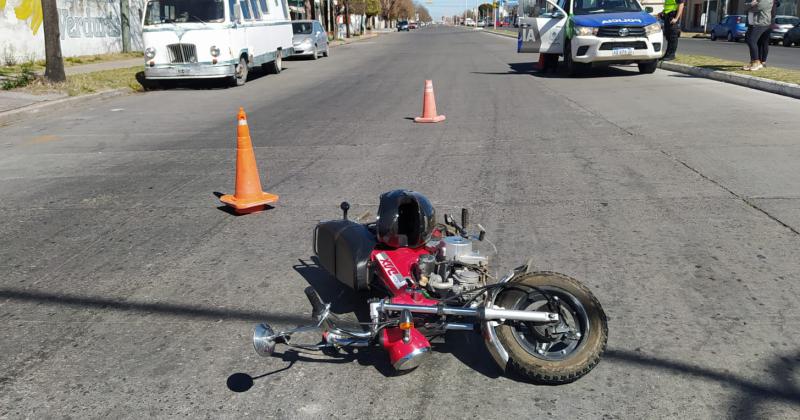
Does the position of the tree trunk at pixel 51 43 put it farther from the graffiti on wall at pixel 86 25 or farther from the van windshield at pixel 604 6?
the van windshield at pixel 604 6

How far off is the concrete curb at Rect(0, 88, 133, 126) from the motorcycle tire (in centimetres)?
1250

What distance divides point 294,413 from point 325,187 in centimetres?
436

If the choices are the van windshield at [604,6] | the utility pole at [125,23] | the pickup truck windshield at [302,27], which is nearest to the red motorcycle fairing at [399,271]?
the van windshield at [604,6]

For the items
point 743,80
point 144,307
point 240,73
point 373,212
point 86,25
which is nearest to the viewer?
point 144,307

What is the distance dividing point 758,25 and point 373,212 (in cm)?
→ 1354

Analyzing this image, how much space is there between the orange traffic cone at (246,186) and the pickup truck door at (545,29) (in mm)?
14081

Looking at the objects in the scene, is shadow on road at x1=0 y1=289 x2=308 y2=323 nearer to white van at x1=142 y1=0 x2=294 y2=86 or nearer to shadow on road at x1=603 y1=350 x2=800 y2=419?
shadow on road at x1=603 y1=350 x2=800 y2=419

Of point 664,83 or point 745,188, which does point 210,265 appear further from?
point 664,83

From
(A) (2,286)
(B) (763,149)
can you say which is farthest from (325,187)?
(B) (763,149)

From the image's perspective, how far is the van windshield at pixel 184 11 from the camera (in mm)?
18406

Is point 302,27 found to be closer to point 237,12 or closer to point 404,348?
point 237,12

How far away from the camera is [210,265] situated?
16.7 ft

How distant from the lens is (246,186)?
6.61 m

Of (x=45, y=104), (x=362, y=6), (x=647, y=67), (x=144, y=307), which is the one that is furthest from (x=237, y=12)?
(x=362, y=6)
